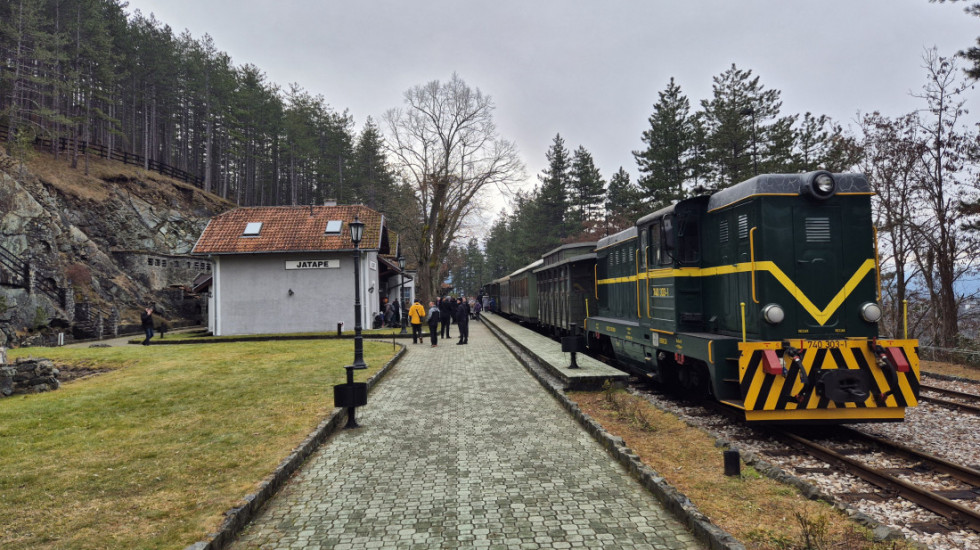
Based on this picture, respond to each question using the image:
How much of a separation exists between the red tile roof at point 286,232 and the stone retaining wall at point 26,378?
1344 cm

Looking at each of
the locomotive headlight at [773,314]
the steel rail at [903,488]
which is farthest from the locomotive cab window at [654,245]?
the steel rail at [903,488]

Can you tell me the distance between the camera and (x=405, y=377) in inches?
495

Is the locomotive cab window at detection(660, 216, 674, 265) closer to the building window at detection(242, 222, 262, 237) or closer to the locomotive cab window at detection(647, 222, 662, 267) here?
the locomotive cab window at detection(647, 222, 662, 267)

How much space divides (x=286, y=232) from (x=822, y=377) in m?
24.6

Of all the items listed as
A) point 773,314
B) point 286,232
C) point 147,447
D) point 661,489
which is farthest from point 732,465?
point 286,232

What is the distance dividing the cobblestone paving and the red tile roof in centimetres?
1815

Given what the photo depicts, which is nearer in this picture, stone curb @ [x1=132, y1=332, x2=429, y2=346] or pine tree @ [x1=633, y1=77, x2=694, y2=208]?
stone curb @ [x1=132, y1=332, x2=429, y2=346]

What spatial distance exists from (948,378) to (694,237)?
8.86m

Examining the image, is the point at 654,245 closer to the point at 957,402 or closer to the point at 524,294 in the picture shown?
the point at 957,402

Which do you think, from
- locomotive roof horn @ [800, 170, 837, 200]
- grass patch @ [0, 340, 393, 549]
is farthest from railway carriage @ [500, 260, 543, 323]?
locomotive roof horn @ [800, 170, 837, 200]

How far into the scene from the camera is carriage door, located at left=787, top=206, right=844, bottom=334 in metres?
7.00

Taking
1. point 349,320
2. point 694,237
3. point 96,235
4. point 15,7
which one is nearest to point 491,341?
point 349,320

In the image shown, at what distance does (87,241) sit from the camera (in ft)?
97.1

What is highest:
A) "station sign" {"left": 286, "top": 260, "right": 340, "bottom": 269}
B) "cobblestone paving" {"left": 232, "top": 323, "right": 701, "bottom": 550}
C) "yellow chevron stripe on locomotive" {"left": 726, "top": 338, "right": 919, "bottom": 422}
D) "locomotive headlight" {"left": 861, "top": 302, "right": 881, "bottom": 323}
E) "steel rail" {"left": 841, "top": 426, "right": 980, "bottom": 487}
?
"station sign" {"left": 286, "top": 260, "right": 340, "bottom": 269}
